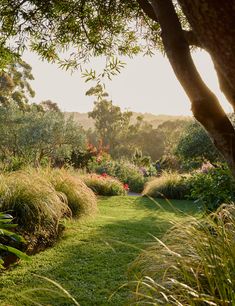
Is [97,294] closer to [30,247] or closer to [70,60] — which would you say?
[30,247]

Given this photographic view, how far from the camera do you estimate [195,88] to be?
2314 mm

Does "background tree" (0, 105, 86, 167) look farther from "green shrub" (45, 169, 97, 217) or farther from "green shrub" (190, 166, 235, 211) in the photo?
"green shrub" (190, 166, 235, 211)

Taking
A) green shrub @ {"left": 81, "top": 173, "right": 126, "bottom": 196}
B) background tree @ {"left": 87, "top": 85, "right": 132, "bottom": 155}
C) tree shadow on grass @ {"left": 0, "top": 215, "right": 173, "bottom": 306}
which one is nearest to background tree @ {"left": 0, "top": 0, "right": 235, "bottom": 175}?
tree shadow on grass @ {"left": 0, "top": 215, "right": 173, "bottom": 306}

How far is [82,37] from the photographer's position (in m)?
5.00

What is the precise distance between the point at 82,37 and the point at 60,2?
55cm

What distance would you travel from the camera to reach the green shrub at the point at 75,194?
7.93 m

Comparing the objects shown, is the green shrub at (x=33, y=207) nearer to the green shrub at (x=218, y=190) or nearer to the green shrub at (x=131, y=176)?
the green shrub at (x=218, y=190)

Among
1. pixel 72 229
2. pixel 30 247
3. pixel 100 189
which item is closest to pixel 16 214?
pixel 30 247

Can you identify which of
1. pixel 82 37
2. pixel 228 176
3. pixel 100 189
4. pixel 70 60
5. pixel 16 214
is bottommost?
pixel 100 189

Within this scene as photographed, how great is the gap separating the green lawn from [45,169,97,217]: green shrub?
0.24 metres

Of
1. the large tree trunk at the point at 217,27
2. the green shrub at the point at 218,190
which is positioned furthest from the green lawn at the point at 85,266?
the large tree trunk at the point at 217,27

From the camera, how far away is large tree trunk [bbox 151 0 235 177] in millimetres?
2186

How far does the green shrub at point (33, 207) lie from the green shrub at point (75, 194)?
3.89ft

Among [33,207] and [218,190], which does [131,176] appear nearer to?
[218,190]
